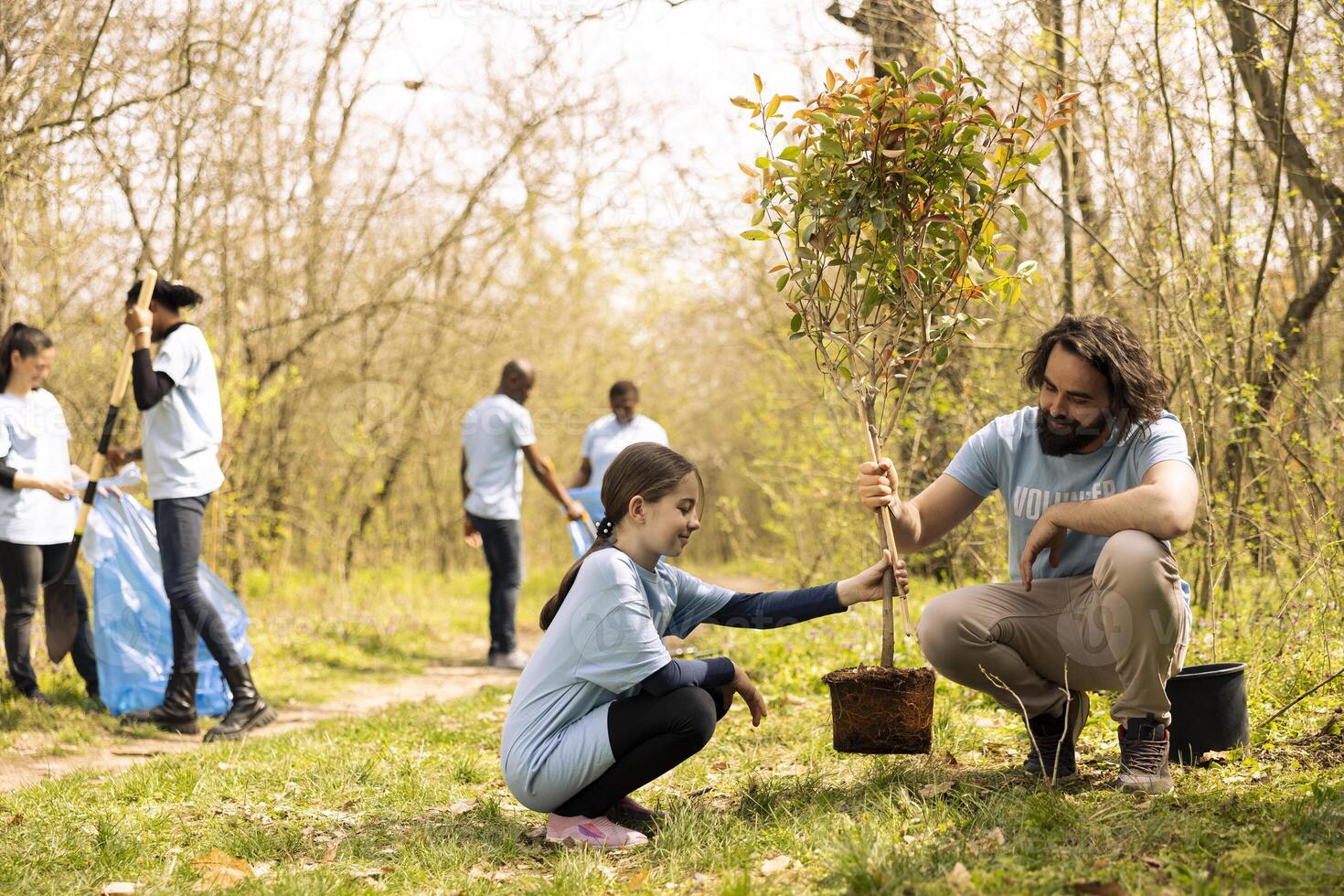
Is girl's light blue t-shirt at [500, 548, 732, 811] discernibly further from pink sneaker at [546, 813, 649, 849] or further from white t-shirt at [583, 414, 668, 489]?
white t-shirt at [583, 414, 668, 489]

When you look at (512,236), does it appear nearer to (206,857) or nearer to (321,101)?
(321,101)

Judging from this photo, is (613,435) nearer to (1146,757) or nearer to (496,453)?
(496,453)

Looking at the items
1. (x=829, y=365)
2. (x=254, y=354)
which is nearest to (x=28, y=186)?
(x=254, y=354)

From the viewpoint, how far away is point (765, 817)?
10.6ft

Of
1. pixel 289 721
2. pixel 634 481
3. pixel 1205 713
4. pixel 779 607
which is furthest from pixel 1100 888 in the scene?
pixel 289 721

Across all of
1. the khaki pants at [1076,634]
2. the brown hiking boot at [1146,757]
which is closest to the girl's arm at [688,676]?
the khaki pants at [1076,634]

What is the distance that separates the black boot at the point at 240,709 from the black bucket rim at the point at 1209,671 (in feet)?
12.4

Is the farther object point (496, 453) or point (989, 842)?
point (496, 453)

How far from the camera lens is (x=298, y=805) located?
3.69m

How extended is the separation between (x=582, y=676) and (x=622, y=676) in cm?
12

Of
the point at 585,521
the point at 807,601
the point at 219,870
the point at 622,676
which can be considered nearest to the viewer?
the point at 219,870

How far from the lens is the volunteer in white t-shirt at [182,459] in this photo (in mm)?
5066

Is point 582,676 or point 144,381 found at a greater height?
point 144,381

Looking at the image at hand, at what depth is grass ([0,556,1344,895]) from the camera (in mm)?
2570
